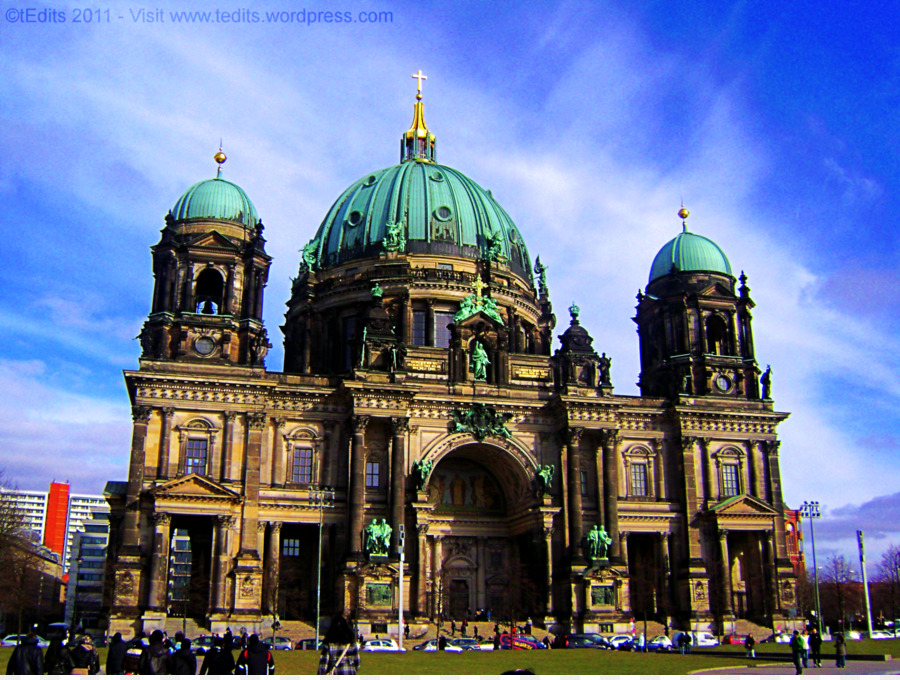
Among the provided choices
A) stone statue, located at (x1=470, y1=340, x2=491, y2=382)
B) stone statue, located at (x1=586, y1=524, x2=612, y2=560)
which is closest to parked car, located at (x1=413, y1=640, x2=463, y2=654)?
stone statue, located at (x1=586, y1=524, x2=612, y2=560)

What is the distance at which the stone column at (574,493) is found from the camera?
6362 centimetres

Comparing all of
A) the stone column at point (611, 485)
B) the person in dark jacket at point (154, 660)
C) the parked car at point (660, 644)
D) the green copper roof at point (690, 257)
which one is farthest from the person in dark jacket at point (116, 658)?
the green copper roof at point (690, 257)

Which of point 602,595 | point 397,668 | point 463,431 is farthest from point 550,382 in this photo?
point 397,668

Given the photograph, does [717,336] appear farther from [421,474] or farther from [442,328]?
[421,474]

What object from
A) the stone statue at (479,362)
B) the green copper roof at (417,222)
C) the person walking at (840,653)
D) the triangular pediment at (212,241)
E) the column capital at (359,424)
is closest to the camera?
the person walking at (840,653)

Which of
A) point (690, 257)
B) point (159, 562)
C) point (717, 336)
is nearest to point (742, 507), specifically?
point (717, 336)

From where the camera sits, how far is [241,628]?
186 feet

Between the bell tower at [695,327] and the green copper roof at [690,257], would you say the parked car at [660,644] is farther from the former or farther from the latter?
the green copper roof at [690,257]

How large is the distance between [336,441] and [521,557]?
16067 mm

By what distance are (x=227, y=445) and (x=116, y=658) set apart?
133ft

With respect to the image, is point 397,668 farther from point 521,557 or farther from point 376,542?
point 521,557

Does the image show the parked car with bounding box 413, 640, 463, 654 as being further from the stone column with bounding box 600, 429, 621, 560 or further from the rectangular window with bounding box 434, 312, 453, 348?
the rectangular window with bounding box 434, 312, 453, 348

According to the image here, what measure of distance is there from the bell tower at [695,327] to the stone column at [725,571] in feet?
34.5

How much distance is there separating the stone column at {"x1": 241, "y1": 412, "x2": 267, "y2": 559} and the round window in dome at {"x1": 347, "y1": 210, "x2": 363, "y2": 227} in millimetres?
24697
